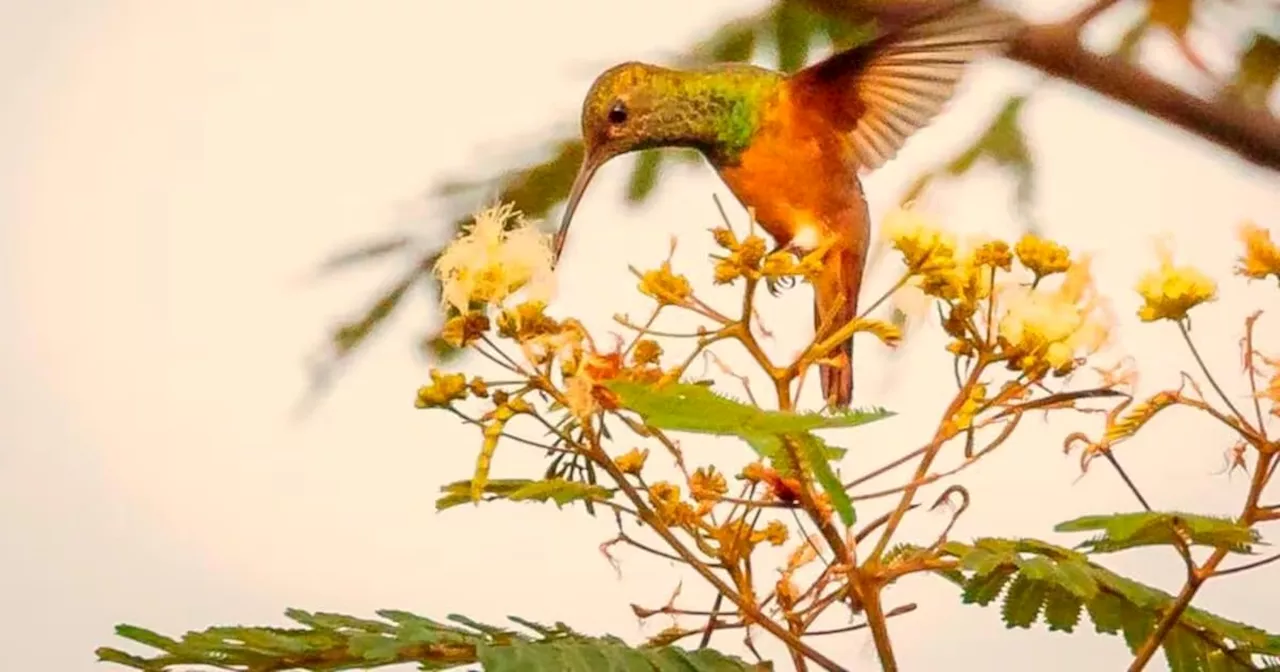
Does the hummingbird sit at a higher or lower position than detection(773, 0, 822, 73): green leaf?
lower

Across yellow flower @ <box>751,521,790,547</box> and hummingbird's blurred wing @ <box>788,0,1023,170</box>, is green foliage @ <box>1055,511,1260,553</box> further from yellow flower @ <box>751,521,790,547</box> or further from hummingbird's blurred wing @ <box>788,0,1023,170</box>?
hummingbird's blurred wing @ <box>788,0,1023,170</box>

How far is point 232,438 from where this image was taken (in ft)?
3.26

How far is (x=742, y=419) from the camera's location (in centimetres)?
33

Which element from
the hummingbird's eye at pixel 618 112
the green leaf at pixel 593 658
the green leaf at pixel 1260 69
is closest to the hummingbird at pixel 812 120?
the hummingbird's eye at pixel 618 112

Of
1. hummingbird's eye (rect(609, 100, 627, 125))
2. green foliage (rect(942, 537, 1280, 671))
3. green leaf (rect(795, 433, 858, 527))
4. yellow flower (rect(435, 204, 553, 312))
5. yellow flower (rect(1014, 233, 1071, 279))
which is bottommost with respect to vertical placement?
green leaf (rect(795, 433, 858, 527))

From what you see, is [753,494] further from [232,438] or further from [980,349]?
[232,438]

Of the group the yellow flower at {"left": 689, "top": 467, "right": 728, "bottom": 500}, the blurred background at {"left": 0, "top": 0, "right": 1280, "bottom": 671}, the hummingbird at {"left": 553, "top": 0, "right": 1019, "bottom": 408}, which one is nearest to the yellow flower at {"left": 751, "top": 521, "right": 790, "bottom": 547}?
the yellow flower at {"left": 689, "top": 467, "right": 728, "bottom": 500}

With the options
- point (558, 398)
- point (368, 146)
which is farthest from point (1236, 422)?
point (368, 146)

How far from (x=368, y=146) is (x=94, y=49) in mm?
184

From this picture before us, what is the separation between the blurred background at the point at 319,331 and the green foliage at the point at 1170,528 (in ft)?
1.85

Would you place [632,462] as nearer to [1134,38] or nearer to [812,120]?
[812,120]

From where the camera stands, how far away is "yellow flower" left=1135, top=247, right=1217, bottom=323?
0.41 metres

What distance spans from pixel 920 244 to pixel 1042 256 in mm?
33

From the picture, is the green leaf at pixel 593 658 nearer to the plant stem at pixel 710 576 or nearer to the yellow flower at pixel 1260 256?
the plant stem at pixel 710 576
